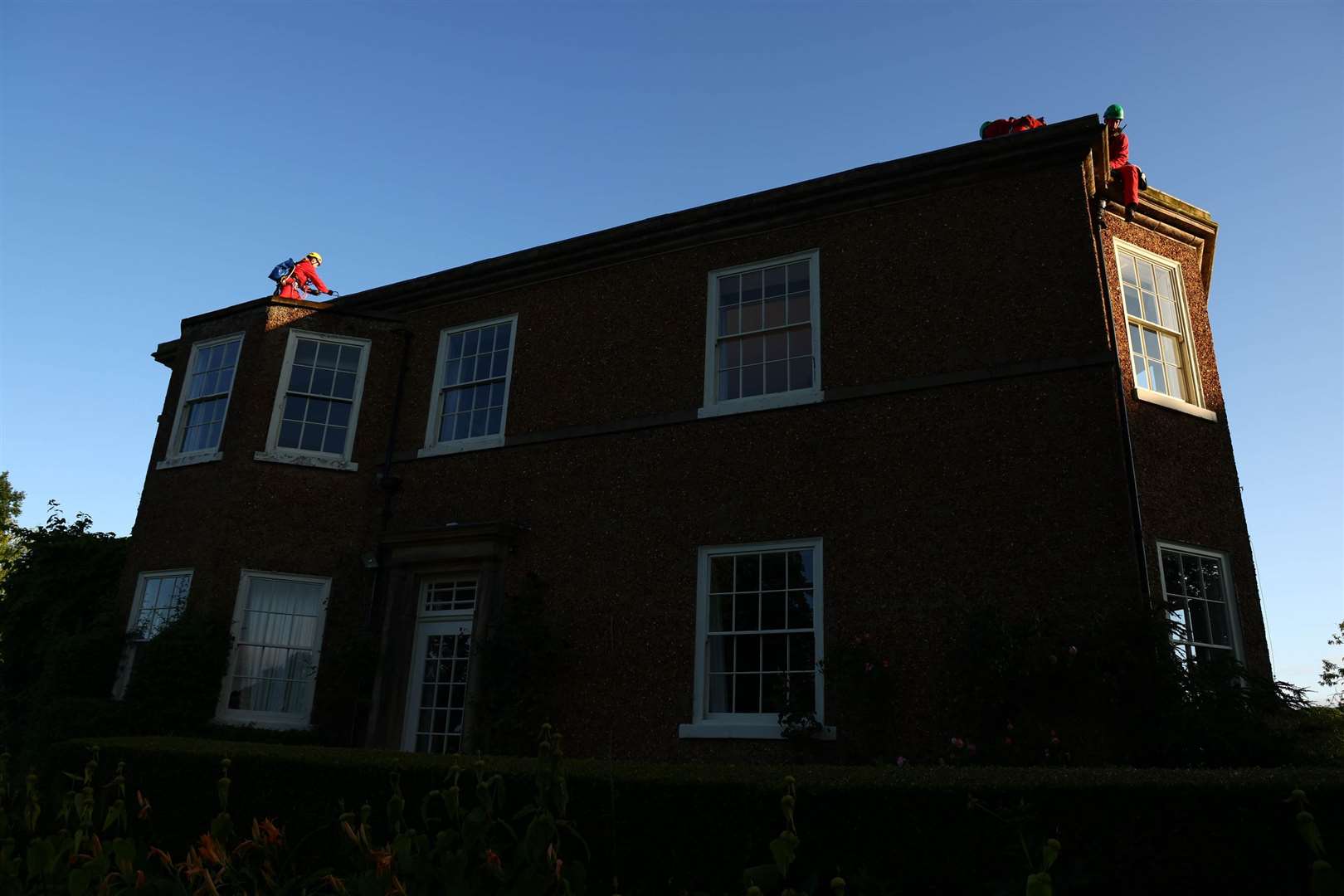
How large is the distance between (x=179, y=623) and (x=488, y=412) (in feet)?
15.8

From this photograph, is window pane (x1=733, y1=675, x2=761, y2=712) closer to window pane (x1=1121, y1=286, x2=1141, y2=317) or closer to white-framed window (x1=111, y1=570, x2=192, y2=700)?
window pane (x1=1121, y1=286, x2=1141, y2=317)

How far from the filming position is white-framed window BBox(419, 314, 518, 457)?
43.4 feet

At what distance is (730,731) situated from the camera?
9.90m

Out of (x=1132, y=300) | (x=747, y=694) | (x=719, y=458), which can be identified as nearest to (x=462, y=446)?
(x=719, y=458)

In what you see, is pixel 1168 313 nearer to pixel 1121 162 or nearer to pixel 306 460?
pixel 1121 162

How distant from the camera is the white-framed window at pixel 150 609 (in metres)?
12.8

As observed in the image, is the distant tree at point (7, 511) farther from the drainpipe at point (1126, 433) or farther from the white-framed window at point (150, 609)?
the drainpipe at point (1126, 433)

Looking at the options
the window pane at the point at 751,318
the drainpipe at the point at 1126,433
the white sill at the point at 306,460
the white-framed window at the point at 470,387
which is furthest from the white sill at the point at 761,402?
the white sill at the point at 306,460

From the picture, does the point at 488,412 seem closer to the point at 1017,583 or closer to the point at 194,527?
the point at 194,527

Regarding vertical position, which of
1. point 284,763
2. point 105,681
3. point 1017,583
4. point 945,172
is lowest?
point 284,763

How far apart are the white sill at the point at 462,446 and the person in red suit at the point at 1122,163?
329 inches

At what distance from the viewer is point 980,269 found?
34.4ft

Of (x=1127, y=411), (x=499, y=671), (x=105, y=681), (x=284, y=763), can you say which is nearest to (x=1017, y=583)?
(x=1127, y=411)

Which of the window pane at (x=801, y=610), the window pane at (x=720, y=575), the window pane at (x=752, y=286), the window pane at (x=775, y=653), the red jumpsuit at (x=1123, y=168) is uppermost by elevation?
the red jumpsuit at (x=1123, y=168)
